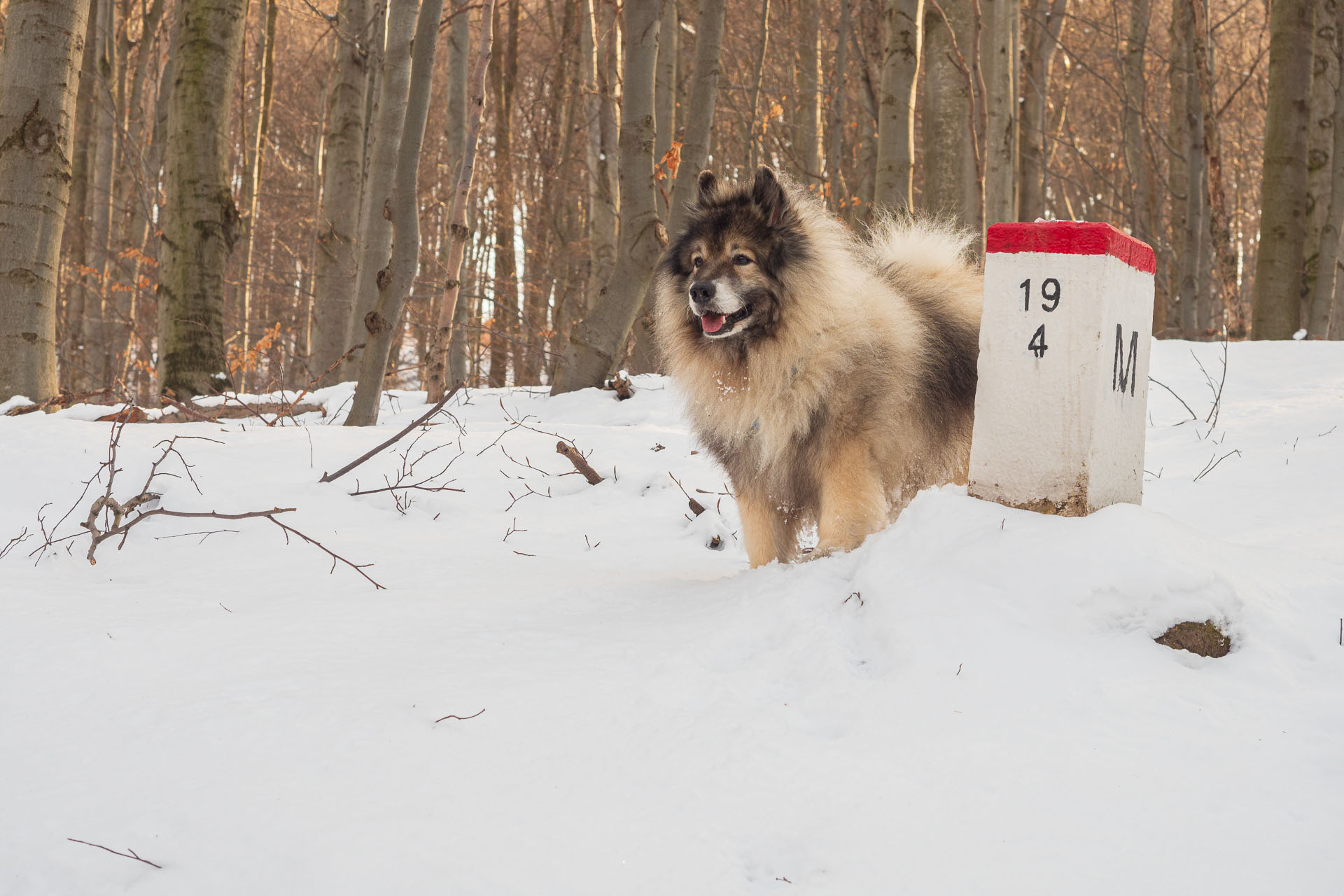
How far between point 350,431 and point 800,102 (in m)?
13.1

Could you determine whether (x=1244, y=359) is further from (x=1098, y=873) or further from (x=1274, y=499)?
(x=1098, y=873)

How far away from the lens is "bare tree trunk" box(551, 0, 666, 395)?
24.4 feet

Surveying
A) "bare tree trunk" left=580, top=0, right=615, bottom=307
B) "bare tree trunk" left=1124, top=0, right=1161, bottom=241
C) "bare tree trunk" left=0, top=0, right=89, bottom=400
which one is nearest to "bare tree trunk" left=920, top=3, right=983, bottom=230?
"bare tree trunk" left=580, top=0, right=615, bottom=307

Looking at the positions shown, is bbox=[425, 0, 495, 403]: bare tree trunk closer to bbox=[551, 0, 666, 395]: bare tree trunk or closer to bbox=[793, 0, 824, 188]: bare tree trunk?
bbox=[551, 0, 666, 395]: bare tree trunk

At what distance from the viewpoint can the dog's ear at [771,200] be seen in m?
3.62

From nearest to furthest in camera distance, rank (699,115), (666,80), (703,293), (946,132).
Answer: (703,293) < (946,132) < (699,115) < (666,80)

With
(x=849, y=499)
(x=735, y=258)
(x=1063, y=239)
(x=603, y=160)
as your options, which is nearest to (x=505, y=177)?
(x=603, y=160)

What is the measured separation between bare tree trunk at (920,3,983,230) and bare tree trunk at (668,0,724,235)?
182cm

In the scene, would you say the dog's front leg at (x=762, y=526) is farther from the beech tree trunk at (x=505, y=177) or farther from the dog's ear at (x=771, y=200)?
the beech tree trunk at (x=505, y=177)

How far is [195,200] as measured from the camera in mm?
6250

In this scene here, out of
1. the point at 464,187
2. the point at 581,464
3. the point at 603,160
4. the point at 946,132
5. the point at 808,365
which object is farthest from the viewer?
the point at 603,160

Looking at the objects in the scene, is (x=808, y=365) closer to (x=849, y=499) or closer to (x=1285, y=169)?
(x=849, y=499)

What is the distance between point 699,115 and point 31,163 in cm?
495

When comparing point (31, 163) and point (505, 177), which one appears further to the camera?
point (505, 177)
